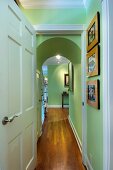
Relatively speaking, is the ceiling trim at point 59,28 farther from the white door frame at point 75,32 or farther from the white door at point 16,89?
the white door at point 16,89

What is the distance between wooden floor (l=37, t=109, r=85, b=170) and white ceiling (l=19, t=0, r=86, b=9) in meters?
2.45

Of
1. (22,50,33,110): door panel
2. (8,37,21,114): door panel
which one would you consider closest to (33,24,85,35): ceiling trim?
(22,50,33,110): door panel

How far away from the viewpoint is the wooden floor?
258 centimetres

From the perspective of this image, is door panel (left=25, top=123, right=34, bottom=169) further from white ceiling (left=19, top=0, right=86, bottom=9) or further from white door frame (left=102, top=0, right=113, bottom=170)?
white ceiling (left=19, top=0, right=86, bottom=9)

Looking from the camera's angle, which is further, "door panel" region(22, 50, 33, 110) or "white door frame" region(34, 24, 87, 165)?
"white door frame" region(34, 24, 87, 165)

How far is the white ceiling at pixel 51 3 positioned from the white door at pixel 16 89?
0.55 meters

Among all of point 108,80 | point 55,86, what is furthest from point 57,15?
point 55,86

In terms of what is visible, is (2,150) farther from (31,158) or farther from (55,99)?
(55,99)

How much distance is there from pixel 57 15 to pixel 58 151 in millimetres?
2407

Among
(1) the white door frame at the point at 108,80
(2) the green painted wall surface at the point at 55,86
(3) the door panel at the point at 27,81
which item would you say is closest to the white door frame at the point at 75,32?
(3) the door panel at the point at 27,81

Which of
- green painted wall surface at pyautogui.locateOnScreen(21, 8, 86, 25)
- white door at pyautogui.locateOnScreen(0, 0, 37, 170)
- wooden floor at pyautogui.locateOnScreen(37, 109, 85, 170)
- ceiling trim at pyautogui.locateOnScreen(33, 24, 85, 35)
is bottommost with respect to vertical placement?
wooden floor at pyautogui.locateOnScreen(37, 109, 85, 170)

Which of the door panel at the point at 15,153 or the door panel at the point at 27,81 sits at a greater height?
the door panel at the point at 27,81

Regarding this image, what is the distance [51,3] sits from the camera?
2.50 m

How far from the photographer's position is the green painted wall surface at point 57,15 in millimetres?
2555
